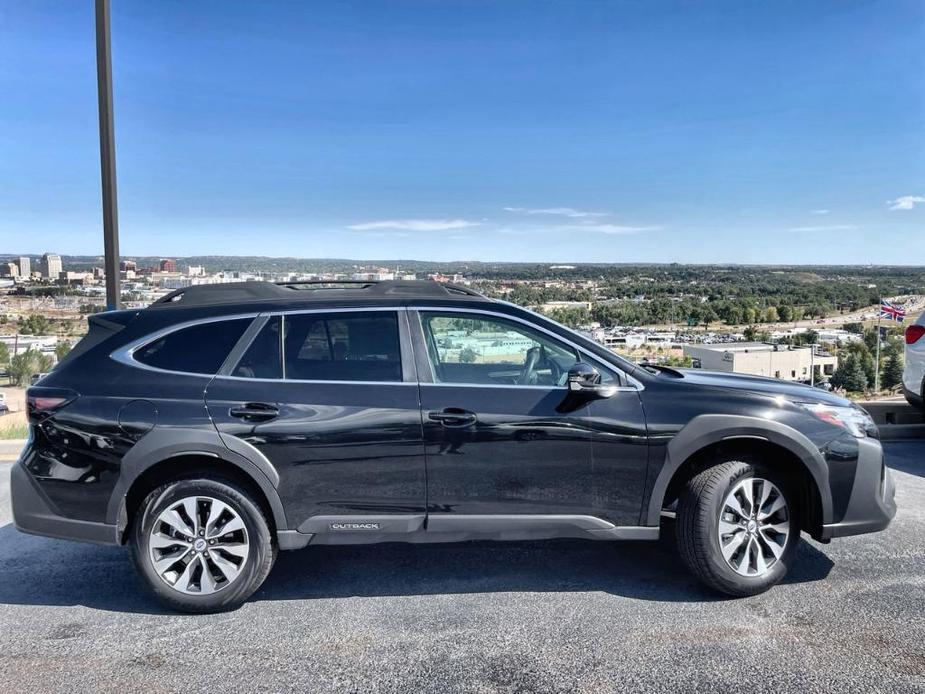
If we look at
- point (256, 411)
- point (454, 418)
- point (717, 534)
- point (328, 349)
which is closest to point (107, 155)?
point (328, 349)

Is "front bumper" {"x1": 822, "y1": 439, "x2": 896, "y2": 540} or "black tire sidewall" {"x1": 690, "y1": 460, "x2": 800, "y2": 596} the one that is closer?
"black tire sidewall" {"x1": 690, "y1": 460, "x2": 800, "y2": 596}

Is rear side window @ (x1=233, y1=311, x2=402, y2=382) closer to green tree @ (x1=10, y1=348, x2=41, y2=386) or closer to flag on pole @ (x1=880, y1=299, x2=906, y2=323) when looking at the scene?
green tree @ (x1=10, y1=348, x2=41, y2=386)

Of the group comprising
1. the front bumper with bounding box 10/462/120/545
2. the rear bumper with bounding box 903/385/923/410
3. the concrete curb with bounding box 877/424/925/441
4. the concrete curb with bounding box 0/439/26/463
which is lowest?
the concrete curb with bounding box 0/439/26/463

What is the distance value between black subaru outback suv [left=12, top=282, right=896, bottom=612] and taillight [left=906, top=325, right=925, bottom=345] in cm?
460

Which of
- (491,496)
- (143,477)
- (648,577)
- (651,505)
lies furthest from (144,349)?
(648,577)

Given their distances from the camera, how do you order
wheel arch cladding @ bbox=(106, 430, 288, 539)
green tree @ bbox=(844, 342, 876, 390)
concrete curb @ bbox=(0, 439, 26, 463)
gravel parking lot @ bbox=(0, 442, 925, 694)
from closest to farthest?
gravel parking lot @ bbox=(0, 442, 925, 694) → wheel arch cladding @ bbox=(106, 430, 288, 539) → concrete curb @ bbox=(0, 439, 26, 463) → green tree @ bbox=(844, 342, 876, 390)

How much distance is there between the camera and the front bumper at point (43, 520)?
12.1ft

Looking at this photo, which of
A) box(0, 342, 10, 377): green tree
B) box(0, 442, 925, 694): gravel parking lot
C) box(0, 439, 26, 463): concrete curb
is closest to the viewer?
box(0, 442, 925, 694): gravel parking lot

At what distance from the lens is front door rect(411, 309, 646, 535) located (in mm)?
3738

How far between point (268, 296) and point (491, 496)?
173 centimetres

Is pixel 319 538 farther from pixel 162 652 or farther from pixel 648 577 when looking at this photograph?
pixel 648 577

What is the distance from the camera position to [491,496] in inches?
148

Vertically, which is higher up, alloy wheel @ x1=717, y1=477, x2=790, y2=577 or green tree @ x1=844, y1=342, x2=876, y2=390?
green tree @ x1=844, y1=342, x2=876, y2=390

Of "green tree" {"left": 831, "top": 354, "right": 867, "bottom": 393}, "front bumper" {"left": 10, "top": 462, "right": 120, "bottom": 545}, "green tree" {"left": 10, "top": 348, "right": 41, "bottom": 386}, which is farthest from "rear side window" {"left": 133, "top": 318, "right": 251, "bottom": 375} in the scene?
"green tree" {"left": 831, "top": 354, "right": 867, "bottom": 393}
